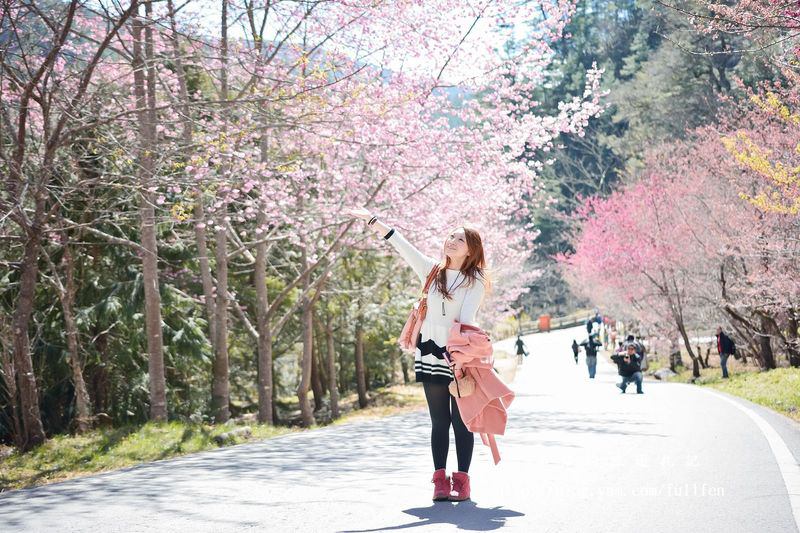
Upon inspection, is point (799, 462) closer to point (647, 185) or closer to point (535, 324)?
point (647, 185)

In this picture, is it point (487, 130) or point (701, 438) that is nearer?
point (701, 438)

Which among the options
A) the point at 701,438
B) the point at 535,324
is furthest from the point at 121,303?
the point at 535,324

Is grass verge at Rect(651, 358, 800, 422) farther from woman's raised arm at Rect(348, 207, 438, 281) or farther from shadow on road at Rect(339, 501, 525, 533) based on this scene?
woman's raised arm at Rect(348, 207, 438, 281)

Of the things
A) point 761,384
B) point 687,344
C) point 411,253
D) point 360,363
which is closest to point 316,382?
point 360,363

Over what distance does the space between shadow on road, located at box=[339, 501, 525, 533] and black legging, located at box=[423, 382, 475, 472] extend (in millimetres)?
293

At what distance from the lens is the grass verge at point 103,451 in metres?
11.8

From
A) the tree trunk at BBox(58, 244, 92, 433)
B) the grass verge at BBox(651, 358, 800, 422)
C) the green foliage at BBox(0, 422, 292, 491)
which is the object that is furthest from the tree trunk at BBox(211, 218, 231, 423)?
the grass verge at BBox(651, 358, 800, 422)

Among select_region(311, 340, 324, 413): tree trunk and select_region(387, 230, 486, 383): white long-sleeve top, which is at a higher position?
select_region(387, 230, 486, 383): white long-sleeve top

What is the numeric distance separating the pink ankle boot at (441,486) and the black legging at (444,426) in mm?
49

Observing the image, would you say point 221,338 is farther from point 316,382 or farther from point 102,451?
point 316,382

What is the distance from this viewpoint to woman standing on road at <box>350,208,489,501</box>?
642cm

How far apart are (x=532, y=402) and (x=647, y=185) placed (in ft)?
68.7

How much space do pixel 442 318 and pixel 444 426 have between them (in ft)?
2.45

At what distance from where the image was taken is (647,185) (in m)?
38.4
